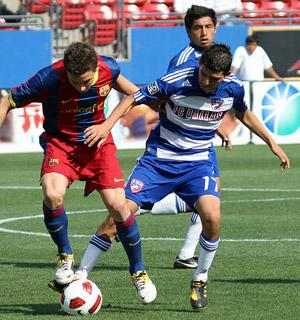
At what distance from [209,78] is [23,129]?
43.6 ft

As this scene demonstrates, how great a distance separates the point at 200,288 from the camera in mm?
7547

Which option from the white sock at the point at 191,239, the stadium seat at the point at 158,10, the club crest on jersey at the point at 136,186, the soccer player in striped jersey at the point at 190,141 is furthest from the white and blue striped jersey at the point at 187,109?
the stadium seat at the point at 158,10

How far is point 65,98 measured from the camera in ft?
26.7

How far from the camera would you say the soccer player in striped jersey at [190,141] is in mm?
7672

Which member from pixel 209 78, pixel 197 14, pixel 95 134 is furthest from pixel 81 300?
pixel 197 14

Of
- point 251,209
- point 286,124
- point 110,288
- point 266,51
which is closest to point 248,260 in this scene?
point 110,288

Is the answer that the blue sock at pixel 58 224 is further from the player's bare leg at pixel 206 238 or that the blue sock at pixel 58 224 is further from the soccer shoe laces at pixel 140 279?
the player's bare leg at pixel 206 238

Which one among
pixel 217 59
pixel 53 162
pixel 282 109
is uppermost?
pixel 217 59

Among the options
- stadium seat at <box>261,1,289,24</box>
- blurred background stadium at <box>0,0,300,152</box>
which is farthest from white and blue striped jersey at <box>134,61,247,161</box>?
stadium seat at <box>261,1,289,24</box>

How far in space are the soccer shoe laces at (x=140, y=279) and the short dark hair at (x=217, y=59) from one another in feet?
5.00

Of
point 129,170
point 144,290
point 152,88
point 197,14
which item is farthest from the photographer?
point 129,170

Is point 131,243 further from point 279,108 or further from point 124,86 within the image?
point 279,108

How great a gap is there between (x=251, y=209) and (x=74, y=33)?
12.8 metres

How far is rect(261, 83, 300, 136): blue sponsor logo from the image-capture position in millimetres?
21125
